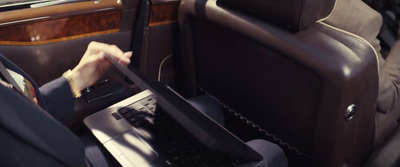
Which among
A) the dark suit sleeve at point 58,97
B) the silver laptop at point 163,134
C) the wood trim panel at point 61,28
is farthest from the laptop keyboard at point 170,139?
the wood trim panel at point 61,28

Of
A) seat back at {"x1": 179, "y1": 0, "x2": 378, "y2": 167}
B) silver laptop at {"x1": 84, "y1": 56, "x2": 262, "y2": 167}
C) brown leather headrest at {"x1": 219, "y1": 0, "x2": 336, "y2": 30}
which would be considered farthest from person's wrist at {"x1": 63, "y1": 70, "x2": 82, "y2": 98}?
brown leather headrest at {"x1": 219, "y1": 0, "x2": 336, "y2": 30}

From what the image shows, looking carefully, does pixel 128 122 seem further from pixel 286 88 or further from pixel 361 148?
pixel 361 148

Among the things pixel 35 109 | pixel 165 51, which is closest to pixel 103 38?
pixel 165 51

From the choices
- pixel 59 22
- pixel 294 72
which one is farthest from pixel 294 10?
pixel 59 22

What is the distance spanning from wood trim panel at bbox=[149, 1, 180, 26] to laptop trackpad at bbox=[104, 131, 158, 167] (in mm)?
646

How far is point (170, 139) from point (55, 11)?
68cm

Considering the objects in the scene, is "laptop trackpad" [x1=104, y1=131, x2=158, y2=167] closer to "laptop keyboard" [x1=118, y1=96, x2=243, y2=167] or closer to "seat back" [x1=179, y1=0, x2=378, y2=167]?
"laptop keyboard" [x1=118, y1=96, x2=243, y2=167]

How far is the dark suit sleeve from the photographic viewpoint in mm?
1102

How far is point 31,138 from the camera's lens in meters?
0.66

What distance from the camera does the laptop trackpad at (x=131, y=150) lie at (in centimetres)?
92

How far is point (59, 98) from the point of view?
1124mm

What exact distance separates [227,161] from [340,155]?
0.38 metres

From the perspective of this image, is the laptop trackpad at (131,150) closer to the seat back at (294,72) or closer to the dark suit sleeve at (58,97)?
the dark suit sleeve at (58,97)

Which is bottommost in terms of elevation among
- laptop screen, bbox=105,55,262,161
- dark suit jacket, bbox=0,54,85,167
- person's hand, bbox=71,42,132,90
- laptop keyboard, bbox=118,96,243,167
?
laptop keyboard, bbox=118,96,243,167
